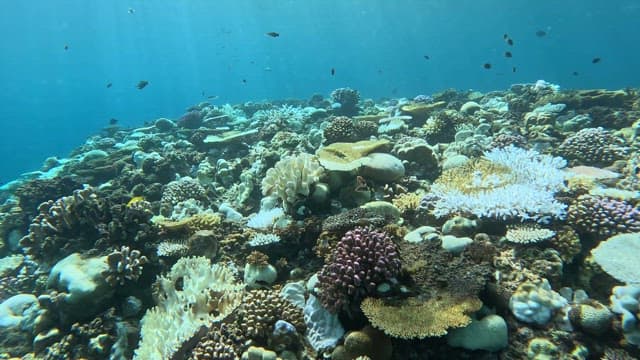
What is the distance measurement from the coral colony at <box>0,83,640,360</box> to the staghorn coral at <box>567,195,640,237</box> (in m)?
0.03

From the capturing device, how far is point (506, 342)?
3.68 m

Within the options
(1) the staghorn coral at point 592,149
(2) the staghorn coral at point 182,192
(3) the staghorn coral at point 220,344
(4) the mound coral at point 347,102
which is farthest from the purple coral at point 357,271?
(4) the mound coral at point 347,102

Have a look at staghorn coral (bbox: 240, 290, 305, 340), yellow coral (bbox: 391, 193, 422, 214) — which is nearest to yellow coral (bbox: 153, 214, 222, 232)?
staghorn coral (bbox: 240, 290, 305, 340)

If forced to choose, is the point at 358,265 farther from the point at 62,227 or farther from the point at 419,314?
the point at 62,227

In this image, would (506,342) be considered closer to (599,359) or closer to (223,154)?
(599,359)

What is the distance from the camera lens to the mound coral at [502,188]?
17.7 ft

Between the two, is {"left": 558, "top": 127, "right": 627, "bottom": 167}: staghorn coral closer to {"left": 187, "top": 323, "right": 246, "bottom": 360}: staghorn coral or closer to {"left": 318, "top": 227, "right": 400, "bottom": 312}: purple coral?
{"left": 318, "top": 227, "right": 400, "bottom": 312}: purple coral

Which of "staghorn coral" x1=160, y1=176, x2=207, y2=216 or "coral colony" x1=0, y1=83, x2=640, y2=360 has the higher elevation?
"staghorn coral" x1=160, y1=176, x2=207, y2=216

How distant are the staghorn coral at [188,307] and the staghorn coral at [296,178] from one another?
5.92 ft

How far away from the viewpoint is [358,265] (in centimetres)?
398

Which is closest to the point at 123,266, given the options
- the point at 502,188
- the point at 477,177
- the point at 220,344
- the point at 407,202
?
the point at 220,344

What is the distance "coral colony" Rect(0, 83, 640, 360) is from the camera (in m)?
3.80

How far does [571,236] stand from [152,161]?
11507 millimetres

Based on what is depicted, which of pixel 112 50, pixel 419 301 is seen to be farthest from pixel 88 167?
pixel 112 50
